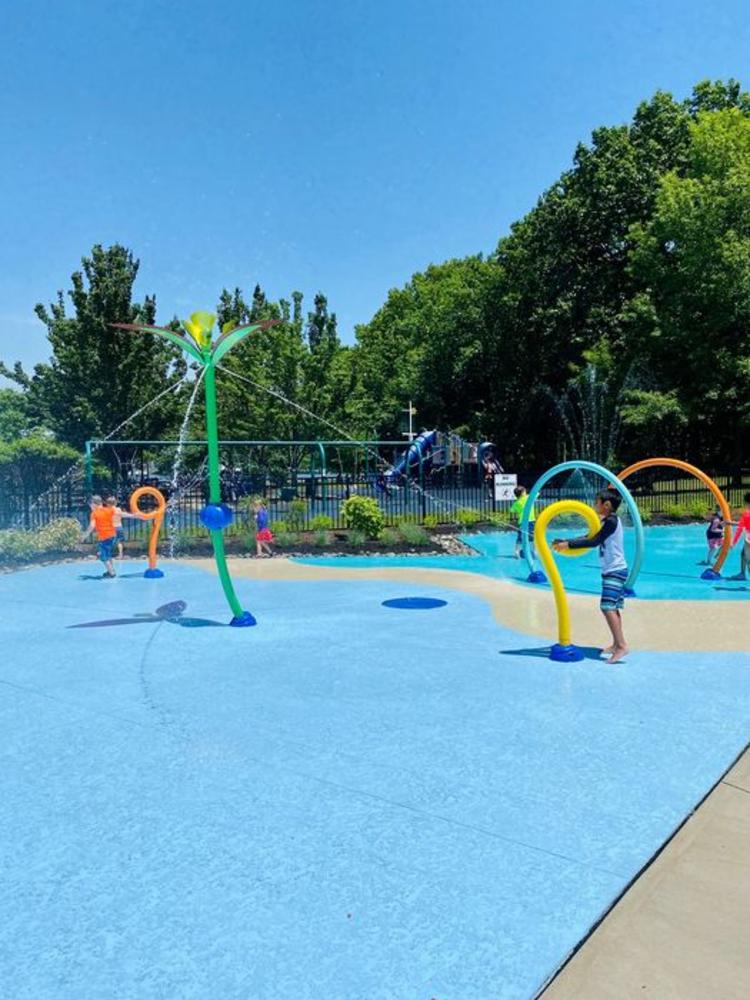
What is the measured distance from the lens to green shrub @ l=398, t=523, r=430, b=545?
751 inches

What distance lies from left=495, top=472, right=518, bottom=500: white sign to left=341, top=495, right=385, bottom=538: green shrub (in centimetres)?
604

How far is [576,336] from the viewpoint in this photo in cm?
3928

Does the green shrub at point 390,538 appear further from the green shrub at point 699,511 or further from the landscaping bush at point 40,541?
the green shrub at point 699,511

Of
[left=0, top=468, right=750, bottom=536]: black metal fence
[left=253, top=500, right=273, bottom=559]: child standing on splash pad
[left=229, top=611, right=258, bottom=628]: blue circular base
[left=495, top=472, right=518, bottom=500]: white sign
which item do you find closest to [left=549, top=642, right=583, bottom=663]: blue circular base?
[left=229, top=611, right=258, bottom=628]: blue circular base

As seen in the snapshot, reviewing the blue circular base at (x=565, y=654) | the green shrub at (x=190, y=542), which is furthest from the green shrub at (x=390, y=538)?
the blue circular base at (x=565, y=654)

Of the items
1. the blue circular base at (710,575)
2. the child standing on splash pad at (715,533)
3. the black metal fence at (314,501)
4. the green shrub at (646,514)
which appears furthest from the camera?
the green shrub at (646,514)

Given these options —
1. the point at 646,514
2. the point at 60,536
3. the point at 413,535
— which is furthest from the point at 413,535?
the point at 646,514

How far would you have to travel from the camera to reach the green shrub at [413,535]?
19.1 m

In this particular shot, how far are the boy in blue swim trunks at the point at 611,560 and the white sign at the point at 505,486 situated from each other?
1583 cm

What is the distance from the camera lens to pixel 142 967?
134 inches

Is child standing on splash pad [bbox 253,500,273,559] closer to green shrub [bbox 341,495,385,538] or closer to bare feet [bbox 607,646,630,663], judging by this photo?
green shrub [bbox 341,495,385,538]

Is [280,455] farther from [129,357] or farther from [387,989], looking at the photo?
[387,989]

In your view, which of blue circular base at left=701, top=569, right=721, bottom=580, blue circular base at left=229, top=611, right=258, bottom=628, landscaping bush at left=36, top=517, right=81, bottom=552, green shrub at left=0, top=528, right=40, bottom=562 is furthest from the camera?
landscaping bush at left=36, top=517, right=81, bottom=552

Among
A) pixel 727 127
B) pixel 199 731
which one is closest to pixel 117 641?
pixel 199 731
